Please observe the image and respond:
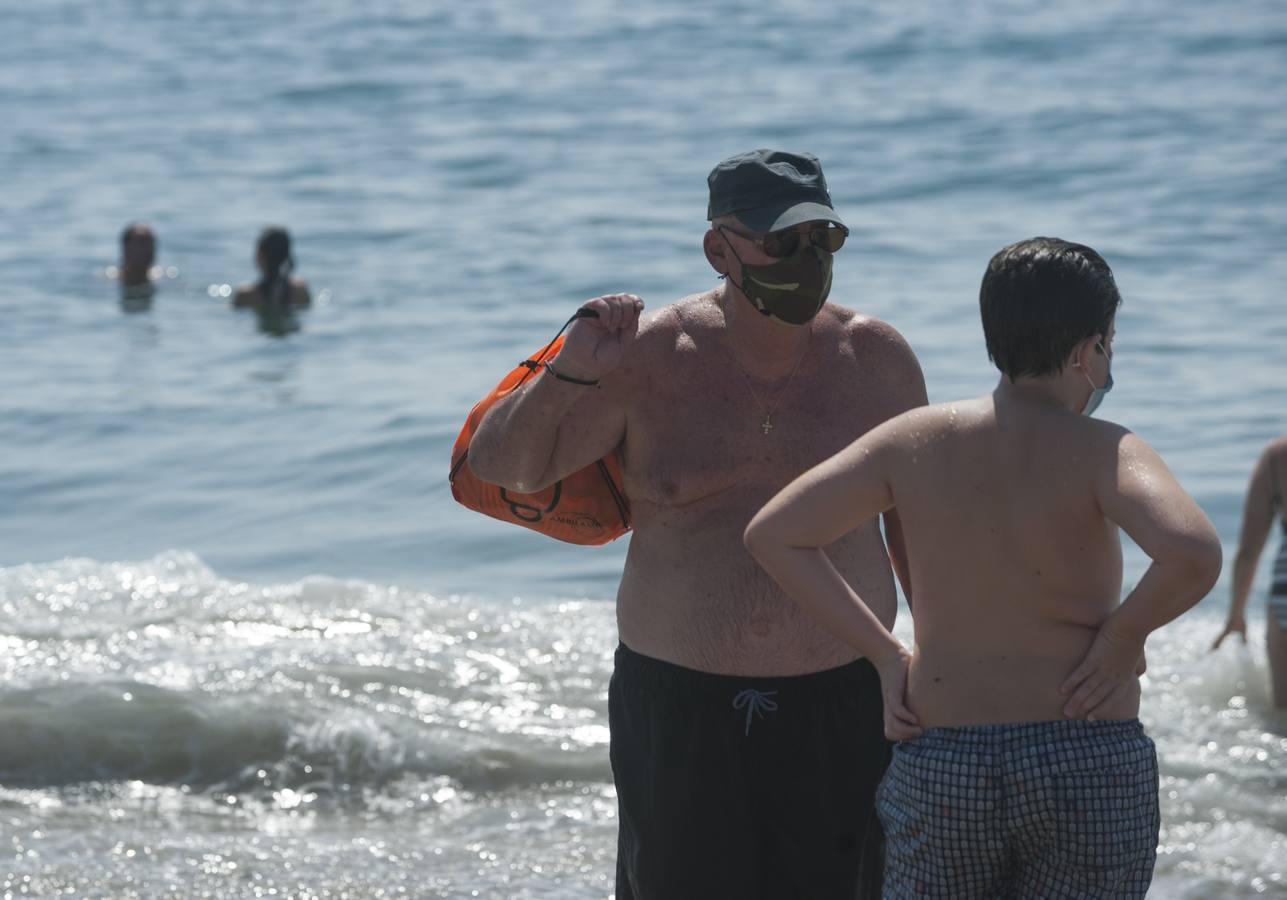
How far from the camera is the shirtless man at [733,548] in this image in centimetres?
304

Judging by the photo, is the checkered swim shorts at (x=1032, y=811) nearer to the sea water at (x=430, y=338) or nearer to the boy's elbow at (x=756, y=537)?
the boy's elbow at (x=756, y=537)

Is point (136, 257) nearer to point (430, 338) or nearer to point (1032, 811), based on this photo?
point (430, 338)

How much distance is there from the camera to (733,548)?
122 inches

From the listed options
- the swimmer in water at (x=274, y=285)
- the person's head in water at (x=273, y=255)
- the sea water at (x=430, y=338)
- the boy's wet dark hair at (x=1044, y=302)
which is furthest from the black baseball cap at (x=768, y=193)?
the person's head in water at (x=273, y=255)

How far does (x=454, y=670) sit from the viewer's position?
627 cm

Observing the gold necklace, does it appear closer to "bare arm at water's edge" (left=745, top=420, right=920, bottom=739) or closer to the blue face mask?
"bare arm at water's edge" (left=745, top=420, right=920, bottom=739)

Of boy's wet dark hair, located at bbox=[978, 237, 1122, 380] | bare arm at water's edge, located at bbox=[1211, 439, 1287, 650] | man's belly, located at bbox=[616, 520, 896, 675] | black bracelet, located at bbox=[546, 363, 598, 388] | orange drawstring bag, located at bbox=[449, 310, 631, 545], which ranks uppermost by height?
boy's wet dark hair, located at bbox=[978, 237, 1122, 380]

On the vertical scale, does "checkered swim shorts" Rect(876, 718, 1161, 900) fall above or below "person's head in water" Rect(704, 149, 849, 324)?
below

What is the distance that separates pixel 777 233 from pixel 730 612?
0.67 m

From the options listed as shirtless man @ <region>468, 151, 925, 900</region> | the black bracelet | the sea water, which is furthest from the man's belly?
the sea water

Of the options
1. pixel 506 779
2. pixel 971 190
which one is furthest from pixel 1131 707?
pixel 971 190

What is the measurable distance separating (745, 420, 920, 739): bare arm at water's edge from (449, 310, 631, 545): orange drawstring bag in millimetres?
602

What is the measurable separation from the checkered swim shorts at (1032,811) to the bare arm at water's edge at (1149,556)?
0.07m

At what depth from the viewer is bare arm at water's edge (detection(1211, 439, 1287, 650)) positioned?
5789 millimetres
